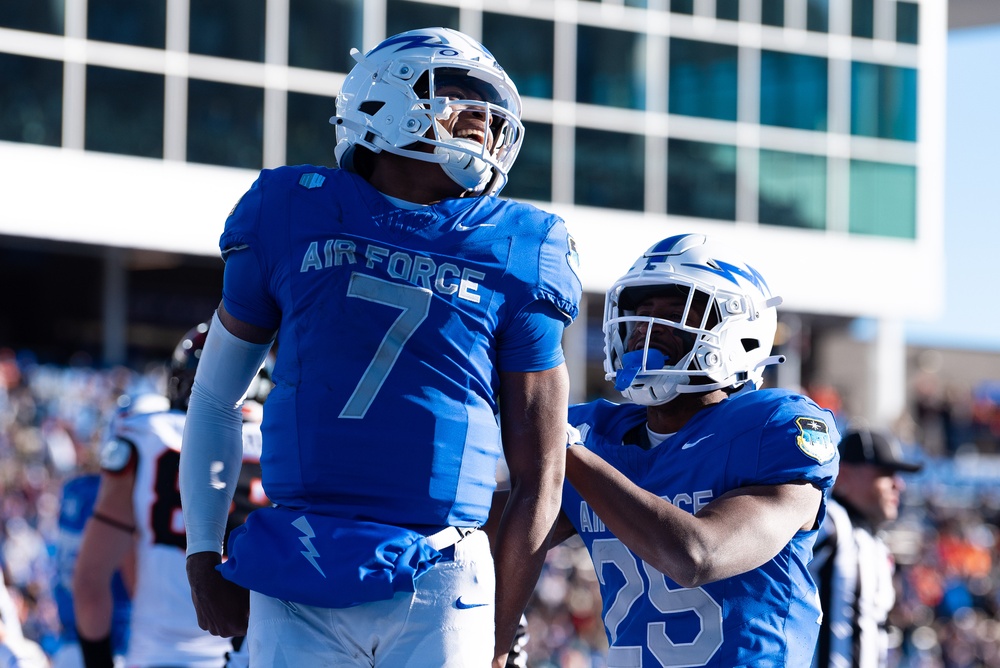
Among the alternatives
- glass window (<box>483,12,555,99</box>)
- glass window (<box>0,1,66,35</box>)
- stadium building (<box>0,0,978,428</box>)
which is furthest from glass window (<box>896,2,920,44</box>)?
glass window (<box>0,1,66,35</box>)

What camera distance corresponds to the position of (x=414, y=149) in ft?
8.40

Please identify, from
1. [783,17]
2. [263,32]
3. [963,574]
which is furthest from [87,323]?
[963,574]

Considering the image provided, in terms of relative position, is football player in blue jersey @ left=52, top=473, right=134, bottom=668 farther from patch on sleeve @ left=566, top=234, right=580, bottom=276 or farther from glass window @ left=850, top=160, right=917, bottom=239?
glass window @ left=850, top=160, right=917, bottom=239

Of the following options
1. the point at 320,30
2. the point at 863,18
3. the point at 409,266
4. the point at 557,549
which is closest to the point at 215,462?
the point at 409,266

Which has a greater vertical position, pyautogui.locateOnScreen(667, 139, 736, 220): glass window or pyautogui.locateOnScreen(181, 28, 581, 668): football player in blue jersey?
pyautogui.locateOnScreen(667, 139, 736, 220): glass window

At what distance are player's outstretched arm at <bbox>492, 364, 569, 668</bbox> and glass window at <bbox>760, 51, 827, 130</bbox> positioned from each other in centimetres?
2363

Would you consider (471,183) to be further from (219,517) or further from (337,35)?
(337,35)

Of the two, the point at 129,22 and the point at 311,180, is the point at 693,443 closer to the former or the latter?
the point at 311,180

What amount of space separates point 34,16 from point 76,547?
17199 mm

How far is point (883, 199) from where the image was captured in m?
26.5

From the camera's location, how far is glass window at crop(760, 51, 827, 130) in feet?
84.0

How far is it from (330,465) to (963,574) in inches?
792

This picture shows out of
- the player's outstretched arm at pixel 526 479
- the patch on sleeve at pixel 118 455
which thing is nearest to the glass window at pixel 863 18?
the patch on sleeve at pixel 118 455

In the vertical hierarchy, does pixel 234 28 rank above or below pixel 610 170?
above
